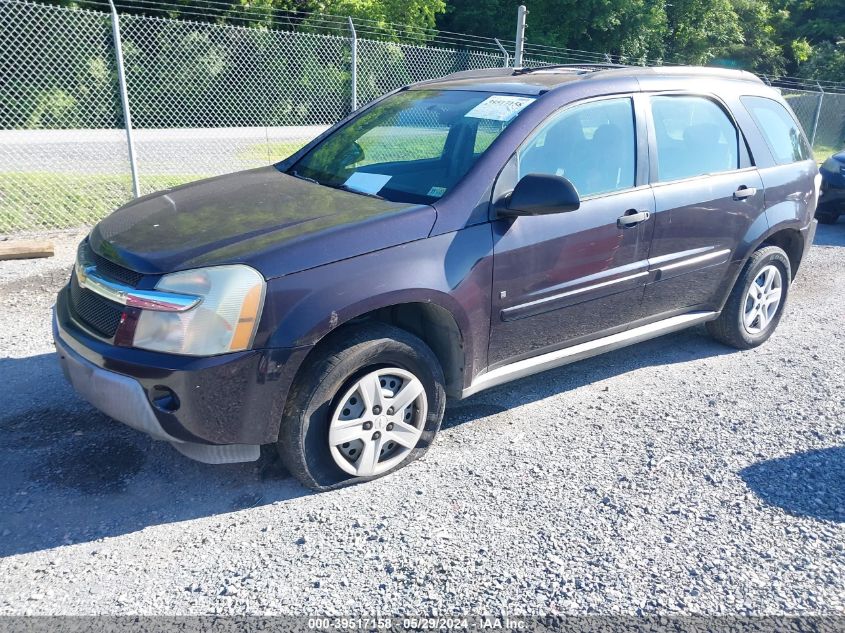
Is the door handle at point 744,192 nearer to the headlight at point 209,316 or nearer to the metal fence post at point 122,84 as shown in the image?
the headlight at point 209,316

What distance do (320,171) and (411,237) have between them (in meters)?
1.25

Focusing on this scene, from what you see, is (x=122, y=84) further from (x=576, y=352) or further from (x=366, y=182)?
(x=576, y=352)

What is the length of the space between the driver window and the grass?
5.92 m

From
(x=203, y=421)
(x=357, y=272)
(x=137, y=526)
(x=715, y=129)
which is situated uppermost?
(x=715, y=129)

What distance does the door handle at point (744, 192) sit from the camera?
4.74 m

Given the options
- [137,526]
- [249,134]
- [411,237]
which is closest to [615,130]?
[411,237]

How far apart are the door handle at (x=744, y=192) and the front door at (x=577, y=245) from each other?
86cm

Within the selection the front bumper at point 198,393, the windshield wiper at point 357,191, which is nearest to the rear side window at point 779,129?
the windshield wiper at point 357,191

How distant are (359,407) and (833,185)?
8.47m

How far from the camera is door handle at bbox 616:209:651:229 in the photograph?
13.5ft

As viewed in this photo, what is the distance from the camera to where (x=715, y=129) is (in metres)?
4.78

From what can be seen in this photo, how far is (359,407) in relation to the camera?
3414 millimetres

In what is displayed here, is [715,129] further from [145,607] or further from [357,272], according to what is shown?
[145,607]

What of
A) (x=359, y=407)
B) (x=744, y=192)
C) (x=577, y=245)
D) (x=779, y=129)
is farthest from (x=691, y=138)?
(x=359, y=407)
